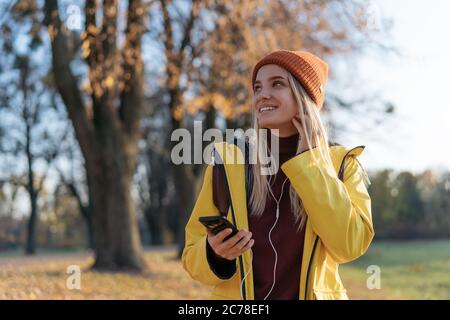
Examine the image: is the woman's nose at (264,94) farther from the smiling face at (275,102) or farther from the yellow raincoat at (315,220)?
the yellow raincoat at (315,220)

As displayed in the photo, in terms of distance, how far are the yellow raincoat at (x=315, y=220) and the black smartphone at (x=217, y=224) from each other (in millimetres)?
169

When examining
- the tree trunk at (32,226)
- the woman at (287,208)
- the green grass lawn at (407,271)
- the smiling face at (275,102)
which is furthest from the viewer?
the tree trunk at (32,226)

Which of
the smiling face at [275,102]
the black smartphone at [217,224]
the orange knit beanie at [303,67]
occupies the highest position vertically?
the orange knit beanie at [303,67]

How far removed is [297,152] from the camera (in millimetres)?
2188

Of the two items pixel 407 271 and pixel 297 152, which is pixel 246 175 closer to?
pixel 297 152

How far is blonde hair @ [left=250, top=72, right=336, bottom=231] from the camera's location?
7.07 feet

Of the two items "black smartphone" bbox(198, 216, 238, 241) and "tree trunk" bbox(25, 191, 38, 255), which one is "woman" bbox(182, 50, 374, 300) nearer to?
"black smartphone" bbox(198, 216, 238, 241)

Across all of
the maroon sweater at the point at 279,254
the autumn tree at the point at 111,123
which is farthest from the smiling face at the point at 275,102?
the autumn tree at the point at 111,123

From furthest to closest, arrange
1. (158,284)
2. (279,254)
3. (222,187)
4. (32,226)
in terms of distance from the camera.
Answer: (32,226) → (158,284) → (222,187) → (279,254)

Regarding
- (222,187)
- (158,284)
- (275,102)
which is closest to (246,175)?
(222,187)

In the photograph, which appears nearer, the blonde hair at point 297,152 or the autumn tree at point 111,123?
the blonde hair at point 297,152

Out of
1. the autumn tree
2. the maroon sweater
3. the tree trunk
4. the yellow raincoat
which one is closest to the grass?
the autumn tree

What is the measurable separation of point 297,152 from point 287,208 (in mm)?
225

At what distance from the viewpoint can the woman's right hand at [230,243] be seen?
6.54ft
